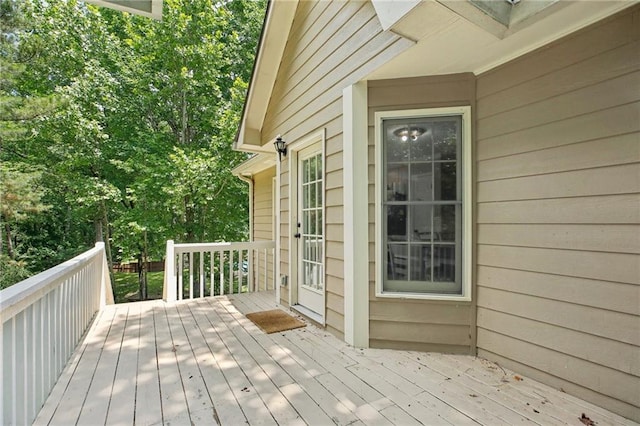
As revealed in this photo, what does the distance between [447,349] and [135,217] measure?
865 centimetres

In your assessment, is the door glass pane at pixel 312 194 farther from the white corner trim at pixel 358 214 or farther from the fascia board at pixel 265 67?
the fascia board at pixel 265 67

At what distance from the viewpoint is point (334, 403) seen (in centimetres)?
188

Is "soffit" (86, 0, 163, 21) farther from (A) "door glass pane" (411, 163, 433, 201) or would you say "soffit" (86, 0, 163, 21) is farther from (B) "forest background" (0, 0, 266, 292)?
(B) "forest background" (0, 0, 266, 292)

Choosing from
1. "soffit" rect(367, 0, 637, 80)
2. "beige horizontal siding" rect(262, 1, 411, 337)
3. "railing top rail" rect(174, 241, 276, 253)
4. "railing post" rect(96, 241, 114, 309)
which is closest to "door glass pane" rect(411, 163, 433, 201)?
"beige horizontal siding" rect(262, 1, 411, 337)

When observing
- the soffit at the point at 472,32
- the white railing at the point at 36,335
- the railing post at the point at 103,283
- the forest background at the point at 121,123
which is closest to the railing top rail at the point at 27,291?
the white railing at the point at 36,335

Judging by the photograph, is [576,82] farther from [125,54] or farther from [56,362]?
[125,54]

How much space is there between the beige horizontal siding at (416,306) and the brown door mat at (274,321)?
1.00 m

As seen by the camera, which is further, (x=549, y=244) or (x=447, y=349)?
(x=447, y=349)

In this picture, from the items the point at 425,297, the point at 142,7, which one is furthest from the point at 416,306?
the point at 142,7

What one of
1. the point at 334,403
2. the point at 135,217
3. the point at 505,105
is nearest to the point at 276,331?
the point at 334,403

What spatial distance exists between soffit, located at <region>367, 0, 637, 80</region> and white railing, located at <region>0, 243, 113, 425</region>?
2614mm

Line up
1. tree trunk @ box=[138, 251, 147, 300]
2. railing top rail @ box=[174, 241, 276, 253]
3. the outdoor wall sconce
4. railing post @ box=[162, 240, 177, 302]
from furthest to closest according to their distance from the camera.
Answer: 1. tree trunk @ box=[138, 251, 147, 300]
2. railing top rail @ box=[174, 241, 276, 253]
3. railing post @ box=[162, 240, 177, 302]
4. the outdoor wall sconce

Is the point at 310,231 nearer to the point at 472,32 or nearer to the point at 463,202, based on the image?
the point at 463,202

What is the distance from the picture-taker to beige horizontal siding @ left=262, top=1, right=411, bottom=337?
261 centimetres
